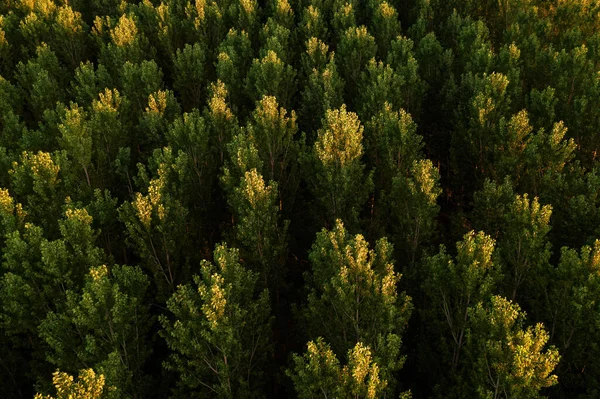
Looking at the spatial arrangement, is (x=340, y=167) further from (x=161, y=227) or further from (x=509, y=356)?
(x=509, y=356)

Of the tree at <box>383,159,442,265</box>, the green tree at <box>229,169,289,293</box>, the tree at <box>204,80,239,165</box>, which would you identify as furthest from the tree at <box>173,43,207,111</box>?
the tree at <box>383,159,442,265</box>

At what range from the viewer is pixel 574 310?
20234 mm

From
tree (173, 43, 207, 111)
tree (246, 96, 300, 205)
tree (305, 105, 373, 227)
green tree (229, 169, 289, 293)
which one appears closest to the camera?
green tree (229, 169, 289, 293)

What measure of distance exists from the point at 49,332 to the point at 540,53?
134 ft

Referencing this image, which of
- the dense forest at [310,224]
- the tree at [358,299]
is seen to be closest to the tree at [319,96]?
the dense forest at [310,224]

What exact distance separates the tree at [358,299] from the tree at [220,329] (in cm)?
304

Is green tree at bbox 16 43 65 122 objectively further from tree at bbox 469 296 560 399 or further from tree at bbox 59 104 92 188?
tree at bbox 469 296 560 399

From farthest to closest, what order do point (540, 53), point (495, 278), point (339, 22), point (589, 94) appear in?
point (339, 22)
point (540, 53)
point (589, 94)
point (495, 278)

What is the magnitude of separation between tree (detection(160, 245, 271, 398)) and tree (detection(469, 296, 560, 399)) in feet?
33.1

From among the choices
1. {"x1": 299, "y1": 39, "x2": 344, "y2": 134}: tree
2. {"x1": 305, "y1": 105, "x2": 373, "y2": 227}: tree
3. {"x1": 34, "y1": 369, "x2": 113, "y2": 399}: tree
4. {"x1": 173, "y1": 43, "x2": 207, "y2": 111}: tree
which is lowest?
{"x1": 34, "y1": 369, "x2": 113, "y2": 399}: tree

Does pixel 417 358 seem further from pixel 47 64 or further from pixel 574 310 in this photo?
pixel 47 64

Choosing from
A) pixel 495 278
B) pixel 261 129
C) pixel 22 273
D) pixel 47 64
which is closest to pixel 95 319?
pixel 22 273

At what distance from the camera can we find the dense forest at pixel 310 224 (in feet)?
64.7

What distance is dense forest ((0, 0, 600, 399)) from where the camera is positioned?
19.7 metres
